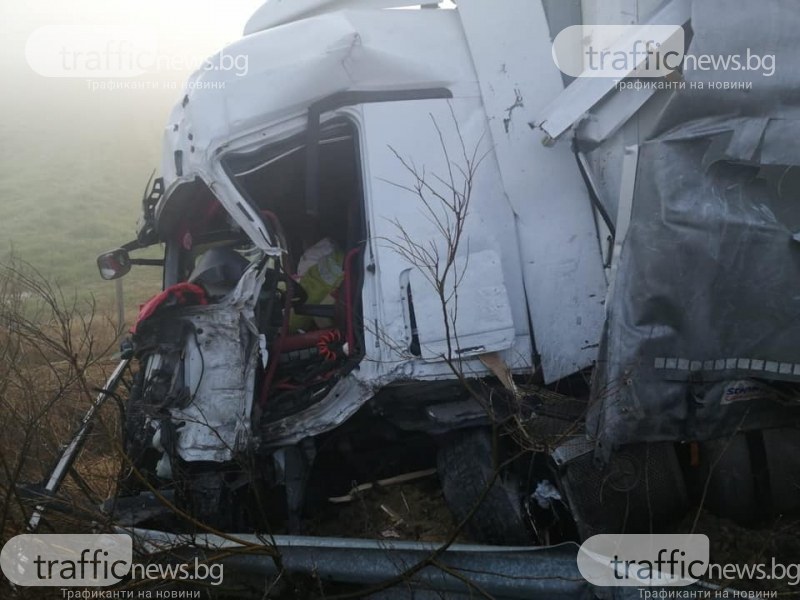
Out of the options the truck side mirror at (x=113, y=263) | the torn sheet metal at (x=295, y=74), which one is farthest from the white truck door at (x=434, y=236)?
the truck side mirror at (x=113, y=263)

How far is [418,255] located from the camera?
3.51m

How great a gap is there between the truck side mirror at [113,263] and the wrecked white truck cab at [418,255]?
25.6 inches

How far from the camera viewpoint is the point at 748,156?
296 centimetres

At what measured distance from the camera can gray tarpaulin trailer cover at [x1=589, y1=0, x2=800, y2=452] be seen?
296cm

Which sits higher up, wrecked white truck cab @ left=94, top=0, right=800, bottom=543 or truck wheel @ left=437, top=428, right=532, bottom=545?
wrecked white truck cab @ left=94, top=0, right=800, bottom=543

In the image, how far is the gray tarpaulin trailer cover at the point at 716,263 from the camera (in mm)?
2955

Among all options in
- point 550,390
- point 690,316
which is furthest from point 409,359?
point 690,316

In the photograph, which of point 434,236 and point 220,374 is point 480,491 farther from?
point 220,374

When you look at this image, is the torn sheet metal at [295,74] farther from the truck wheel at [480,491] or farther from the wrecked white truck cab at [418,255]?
the truck wheel at [480,491]

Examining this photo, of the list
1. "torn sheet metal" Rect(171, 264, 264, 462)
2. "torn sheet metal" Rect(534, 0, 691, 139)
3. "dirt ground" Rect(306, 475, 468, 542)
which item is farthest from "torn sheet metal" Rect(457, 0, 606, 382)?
"torn sheet metal" Rect(171, 264, 264, 462)

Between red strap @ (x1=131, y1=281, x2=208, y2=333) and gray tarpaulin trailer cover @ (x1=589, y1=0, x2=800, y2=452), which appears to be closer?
gray tarpaulin trailer cover @ (x1=589, y1=0, x2=800, y2=452)

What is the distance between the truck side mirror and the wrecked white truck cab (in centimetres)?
65

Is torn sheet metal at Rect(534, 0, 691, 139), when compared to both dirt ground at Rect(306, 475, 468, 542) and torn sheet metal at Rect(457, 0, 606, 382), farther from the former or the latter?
dirt ground at Rect(306, 475, 468, 542)

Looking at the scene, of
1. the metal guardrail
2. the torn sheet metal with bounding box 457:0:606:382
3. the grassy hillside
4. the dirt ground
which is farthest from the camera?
the grassy hillside
